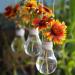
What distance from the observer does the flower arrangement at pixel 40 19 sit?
3.88 ft

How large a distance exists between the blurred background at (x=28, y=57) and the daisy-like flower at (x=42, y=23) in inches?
15.3

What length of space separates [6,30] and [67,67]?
41 centimetres

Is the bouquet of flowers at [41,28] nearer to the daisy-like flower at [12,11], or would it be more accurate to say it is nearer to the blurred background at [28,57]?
the daisy-like flower at [12,11]

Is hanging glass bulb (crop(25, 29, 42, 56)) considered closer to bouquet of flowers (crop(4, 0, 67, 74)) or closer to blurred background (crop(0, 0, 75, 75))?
bouquet of flowers (crop(4, 0, 67, 74))

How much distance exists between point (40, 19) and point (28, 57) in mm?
459

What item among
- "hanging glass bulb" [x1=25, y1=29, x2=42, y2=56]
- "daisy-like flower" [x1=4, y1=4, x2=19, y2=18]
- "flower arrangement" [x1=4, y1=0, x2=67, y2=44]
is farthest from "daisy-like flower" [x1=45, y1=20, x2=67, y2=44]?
"daisy-like flower" [x1=4, y1=4, x2=19, y2=18]

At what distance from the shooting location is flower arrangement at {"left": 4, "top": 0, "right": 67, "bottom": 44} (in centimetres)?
118

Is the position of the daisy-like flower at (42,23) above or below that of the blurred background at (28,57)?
above

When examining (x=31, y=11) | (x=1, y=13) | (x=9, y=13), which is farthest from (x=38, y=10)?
(x=1, y=13)

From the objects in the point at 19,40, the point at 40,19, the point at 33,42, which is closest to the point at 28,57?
the point at 19,40

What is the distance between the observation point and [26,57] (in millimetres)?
1639

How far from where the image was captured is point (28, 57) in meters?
1.64

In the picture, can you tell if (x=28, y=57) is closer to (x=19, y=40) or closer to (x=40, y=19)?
(x=19, y=40)

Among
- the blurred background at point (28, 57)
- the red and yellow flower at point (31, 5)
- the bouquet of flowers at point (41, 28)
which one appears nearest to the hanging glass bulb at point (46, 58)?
the bouquet of flowers at point (41, 28)
